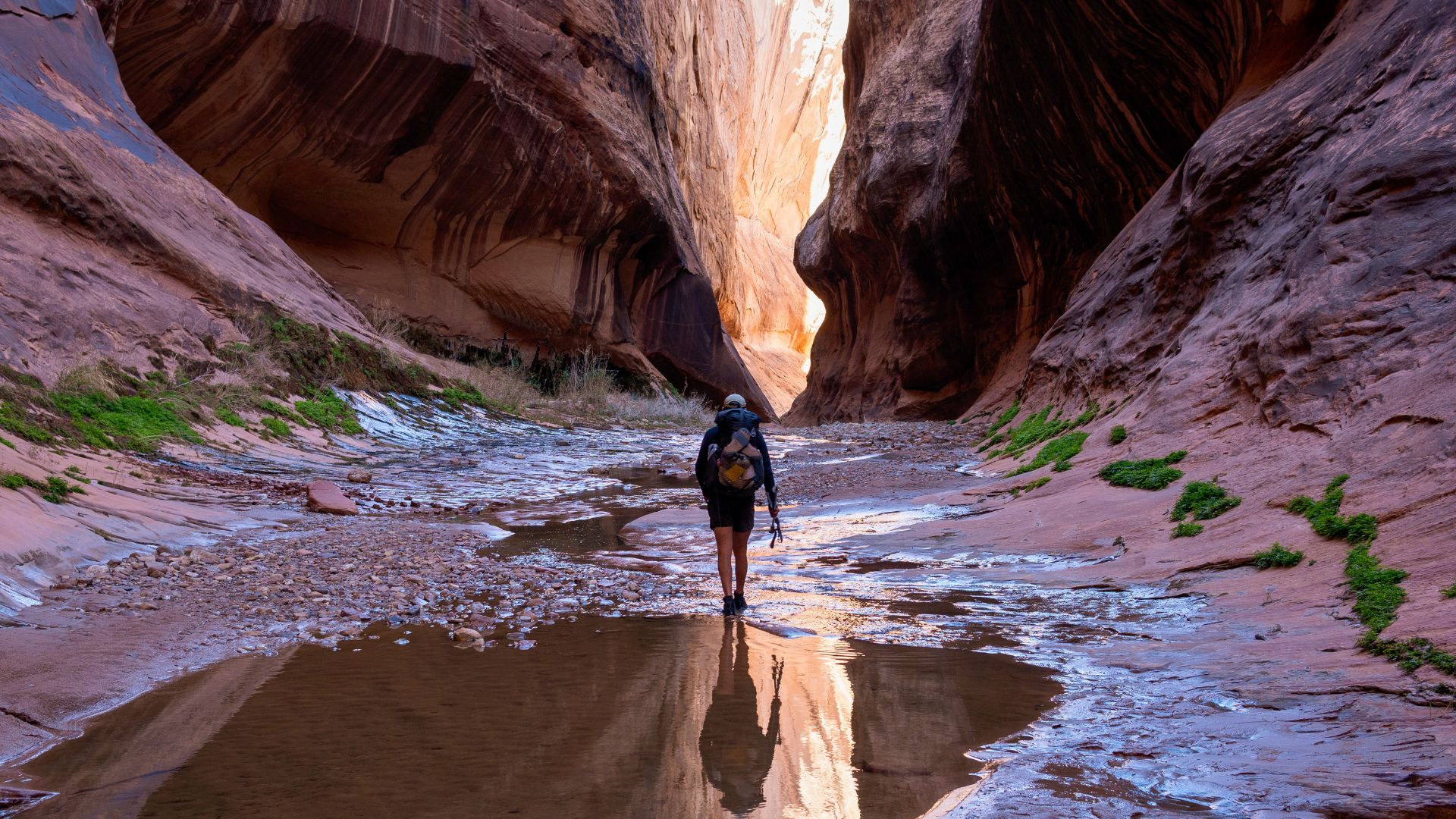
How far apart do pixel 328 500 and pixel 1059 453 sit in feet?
23.3

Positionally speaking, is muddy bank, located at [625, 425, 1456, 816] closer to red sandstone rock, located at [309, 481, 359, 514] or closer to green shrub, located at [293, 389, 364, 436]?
red sandstone rock, located at [309, 481, 359, 514]

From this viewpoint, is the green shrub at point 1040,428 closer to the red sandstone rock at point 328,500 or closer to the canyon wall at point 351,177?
the red sandstone rock at point 328,500

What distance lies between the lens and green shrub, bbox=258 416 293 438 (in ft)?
36.1

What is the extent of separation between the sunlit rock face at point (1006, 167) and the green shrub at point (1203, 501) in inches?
144

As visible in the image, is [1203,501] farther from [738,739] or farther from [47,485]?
[47,485]

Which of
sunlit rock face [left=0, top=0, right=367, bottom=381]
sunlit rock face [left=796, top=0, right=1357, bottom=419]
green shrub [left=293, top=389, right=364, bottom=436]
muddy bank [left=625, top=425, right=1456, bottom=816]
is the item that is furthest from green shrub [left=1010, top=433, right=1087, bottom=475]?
sunlit rock face [left=0, top=0, right=367, bottom=381]

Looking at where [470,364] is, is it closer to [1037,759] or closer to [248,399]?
[248,399]

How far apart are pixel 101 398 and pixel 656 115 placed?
20.9m

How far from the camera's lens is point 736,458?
5688mm

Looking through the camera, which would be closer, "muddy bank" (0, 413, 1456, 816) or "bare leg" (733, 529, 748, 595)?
"muddy bank" (0, 413, 1456, 816)

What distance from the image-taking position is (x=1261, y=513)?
215 inches

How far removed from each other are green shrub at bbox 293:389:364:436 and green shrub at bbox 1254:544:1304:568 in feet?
35.5

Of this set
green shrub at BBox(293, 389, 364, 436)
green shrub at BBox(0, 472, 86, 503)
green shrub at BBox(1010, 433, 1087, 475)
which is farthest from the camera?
green shrub at BBox(293, 389, 364, 436)

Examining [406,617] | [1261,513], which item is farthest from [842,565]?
[406,617]
